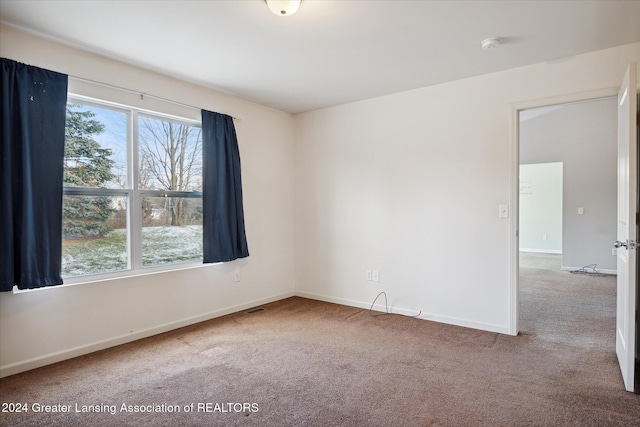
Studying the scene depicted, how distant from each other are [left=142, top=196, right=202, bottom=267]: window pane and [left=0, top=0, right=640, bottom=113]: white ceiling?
130 cm

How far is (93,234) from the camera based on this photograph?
3.00 meters

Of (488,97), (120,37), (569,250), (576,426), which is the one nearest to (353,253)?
(488,97)

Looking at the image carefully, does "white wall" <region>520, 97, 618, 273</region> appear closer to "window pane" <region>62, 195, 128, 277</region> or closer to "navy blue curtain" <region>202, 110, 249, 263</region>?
"navy blue curtain" <region>202, 110, 249, 263</region>

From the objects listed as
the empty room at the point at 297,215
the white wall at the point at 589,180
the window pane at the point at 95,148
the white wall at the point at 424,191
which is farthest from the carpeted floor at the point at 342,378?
the white wall at the point at 589,180

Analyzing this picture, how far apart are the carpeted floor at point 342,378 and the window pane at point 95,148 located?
1.48 metres

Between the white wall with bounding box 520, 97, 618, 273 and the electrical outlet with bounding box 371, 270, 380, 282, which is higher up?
the white wall with bounding box 520, 97, 618, 273

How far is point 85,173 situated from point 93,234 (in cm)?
53

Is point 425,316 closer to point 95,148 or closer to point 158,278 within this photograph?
point 158,278

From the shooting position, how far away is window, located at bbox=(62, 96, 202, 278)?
2.91m

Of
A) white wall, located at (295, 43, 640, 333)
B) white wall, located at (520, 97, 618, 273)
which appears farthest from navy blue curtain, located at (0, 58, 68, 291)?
white wall, located at (520, 97, 618, 273)

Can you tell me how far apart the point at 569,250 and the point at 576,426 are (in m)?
5.91

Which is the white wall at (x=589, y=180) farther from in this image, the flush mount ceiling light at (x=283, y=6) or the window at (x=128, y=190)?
the window at (x=128, y=190)

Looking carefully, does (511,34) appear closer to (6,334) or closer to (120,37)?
(120,37)

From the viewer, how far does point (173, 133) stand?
3.64m
